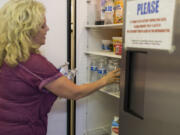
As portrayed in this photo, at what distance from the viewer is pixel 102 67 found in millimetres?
1728

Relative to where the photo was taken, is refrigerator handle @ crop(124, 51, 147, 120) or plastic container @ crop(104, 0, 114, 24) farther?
plastic container @ crop(104, 0, 114, 24)

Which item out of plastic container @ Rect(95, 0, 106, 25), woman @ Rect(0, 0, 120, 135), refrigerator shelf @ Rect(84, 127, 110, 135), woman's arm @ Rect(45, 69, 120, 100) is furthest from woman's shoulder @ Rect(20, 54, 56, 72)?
refrigerator shelf @ Rect(84, 127, 110, 135)

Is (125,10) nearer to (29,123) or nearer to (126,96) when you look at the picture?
(126,96)

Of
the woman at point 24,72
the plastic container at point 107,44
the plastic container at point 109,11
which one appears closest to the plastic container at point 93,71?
the plastic container at point 107,44

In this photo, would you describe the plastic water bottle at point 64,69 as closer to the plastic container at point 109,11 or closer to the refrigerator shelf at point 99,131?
the plastic container at point 109,11

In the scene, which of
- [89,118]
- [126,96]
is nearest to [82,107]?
[89,118]

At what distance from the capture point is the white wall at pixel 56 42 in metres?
1.64

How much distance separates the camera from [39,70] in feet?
3.69

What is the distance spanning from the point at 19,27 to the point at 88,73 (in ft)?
3.04

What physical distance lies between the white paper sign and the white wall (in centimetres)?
76

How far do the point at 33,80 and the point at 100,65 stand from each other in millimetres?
753

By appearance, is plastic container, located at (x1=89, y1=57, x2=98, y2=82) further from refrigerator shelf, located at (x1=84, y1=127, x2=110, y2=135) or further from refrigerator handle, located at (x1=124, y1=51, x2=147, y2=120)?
refrigerator handle, located at (x1=124, y1=51, x2=147, y2=120)

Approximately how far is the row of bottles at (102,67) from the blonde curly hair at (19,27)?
727 millimetres

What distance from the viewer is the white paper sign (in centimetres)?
86
